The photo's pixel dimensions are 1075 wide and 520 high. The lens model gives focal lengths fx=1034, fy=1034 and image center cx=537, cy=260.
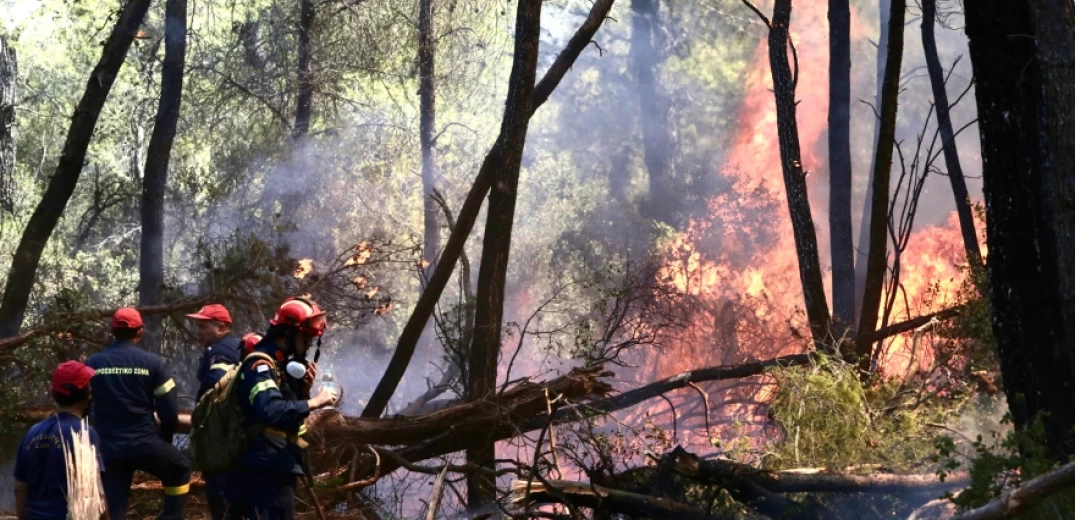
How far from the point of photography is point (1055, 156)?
18.1 ft

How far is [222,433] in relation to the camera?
5.44 m

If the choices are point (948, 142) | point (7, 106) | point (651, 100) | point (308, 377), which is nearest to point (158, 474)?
point (308, 377)

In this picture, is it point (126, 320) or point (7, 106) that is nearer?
point (126, 320)

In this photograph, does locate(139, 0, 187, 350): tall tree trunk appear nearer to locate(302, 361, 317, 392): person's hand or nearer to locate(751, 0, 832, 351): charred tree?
locate(751, 0, 832, 351): charred tree

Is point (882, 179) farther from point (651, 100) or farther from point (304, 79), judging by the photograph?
point (651, 100)

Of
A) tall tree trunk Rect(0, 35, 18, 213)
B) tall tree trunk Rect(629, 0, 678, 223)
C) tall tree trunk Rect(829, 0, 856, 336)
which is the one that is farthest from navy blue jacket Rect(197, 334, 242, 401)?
tall tree trunk Rect(629, 0, 678, 223)

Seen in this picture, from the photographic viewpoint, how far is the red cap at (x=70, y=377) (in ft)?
17.3

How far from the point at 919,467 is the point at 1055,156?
8.57 ft

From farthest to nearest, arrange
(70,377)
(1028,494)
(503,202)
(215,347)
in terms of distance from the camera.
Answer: (503,202), (215,347), (70,377), (1028,494)

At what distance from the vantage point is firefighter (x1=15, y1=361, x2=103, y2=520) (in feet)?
17.1

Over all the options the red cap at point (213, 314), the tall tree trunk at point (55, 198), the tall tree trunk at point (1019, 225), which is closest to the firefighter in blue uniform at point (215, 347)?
the red cap at point (213, 314)

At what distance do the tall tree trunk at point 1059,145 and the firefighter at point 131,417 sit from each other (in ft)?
17.4

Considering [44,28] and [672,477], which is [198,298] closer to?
[672,477]

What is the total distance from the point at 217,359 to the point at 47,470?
1.53 m
